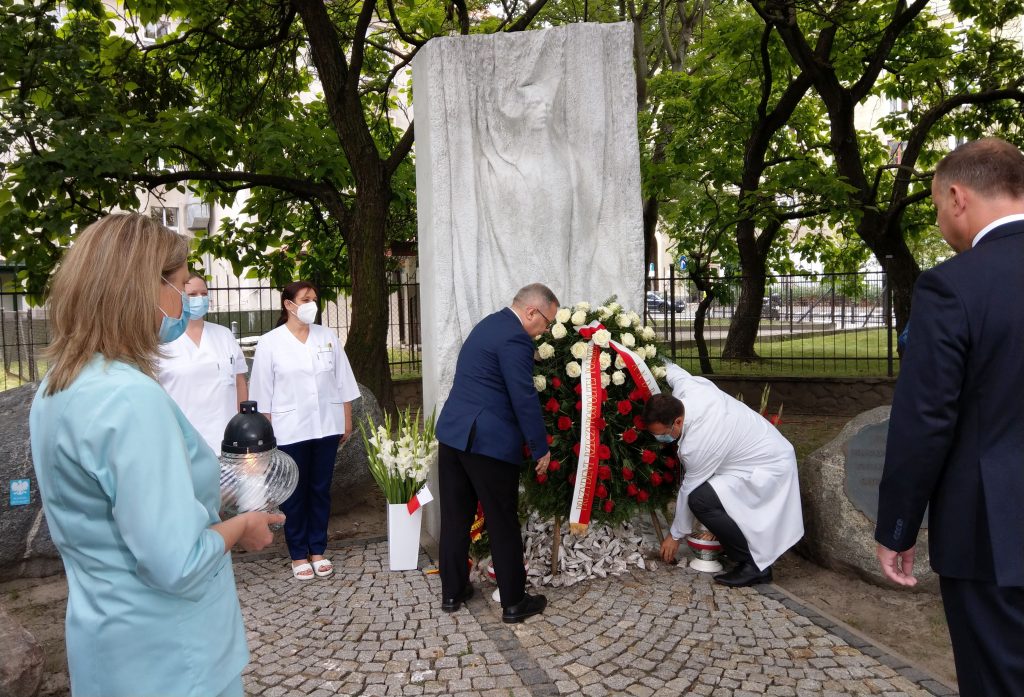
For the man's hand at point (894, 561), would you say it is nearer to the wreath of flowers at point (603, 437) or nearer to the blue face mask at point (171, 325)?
the blue face mask at point (171, 325)

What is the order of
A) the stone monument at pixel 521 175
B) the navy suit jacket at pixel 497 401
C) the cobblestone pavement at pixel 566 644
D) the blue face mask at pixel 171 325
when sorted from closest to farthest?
the blue face mask at pixel 171 325 → the cobblestone pavement at pixel 566 644 → the navy suit jacket at pixel 497 401 → the stone monument at pixel 521 175

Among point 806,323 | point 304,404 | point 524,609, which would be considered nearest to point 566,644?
point 524,609

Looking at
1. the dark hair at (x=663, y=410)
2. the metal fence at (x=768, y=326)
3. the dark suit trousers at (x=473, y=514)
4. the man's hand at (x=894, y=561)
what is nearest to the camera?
the man's hand at (x=894, y=561)

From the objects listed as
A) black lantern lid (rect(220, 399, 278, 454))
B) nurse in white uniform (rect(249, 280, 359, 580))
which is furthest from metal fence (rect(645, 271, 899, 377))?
black lantern lid (rect(220, 399, 278, 454))

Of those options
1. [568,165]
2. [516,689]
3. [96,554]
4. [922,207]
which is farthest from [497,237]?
[922,207]

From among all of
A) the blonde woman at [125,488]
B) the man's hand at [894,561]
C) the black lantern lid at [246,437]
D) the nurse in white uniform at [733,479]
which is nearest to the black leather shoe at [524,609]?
the nurse in white uniform at [733,479]

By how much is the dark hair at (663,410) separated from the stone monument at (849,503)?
127 cm

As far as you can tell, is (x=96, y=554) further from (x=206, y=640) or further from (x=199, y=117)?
(x=199, y=117)

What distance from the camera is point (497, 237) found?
583cm

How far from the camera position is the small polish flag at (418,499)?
5.35m

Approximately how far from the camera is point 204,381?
16.1 feet

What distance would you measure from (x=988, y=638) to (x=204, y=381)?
4.10 metres

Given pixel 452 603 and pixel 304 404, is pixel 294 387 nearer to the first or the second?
pixel 304 404

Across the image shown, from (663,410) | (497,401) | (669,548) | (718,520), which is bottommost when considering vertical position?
(669,548)
